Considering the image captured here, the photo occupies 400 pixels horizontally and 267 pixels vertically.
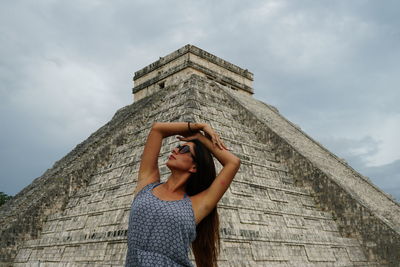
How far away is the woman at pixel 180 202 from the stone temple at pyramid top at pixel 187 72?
1141cm

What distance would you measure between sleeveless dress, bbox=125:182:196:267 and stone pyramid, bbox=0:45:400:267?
→ 423cm

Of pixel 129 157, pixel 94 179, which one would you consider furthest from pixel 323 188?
pixel 94 179

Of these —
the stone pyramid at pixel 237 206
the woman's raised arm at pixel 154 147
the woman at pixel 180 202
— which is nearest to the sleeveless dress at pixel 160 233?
the woman at pixel 180 202

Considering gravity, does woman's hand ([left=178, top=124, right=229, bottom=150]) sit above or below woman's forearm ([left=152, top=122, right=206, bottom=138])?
below

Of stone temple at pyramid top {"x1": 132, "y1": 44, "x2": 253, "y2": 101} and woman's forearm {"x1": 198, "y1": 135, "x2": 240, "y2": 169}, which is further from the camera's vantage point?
stone temple at pyramid top {"x1": 132, "y1": 44, "x2": 253, "y2": 101}

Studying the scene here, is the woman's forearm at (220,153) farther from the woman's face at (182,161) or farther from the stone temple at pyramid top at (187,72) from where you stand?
the stone temple at pyramid top at (187,72)

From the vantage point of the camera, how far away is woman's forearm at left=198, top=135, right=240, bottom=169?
237 centimetres

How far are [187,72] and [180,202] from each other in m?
12.0

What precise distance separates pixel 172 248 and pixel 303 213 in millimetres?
7077

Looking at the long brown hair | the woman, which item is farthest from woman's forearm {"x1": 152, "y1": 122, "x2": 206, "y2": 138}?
the long brown hair

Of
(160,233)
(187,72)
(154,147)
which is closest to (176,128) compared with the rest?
(154,147)

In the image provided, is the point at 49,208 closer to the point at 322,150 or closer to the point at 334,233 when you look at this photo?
the point at 334,233

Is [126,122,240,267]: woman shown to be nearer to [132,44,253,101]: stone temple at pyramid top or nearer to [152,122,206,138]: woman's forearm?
[152,122,206,138]: woman's forearm

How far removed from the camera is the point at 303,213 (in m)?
8.63
